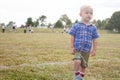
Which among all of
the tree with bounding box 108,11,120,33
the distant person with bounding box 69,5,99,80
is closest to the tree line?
the tree with bounding box 108,11,120,33

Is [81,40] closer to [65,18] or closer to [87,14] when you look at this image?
[87,14]

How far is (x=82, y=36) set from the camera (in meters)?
8.48

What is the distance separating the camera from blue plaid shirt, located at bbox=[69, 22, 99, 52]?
848 cm

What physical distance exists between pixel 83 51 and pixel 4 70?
3.68m

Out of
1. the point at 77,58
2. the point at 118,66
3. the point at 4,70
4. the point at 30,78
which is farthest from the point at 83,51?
the point at 118,66

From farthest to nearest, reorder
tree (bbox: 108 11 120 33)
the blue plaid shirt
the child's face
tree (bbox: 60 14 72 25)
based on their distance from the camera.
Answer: tree (bbox: 60 14 72 25) → tree (bbox: 108 11 120 33) → the blue plaid shirt → the child's face

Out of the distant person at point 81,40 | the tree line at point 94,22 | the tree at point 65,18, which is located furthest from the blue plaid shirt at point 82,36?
the tree at point 65,18

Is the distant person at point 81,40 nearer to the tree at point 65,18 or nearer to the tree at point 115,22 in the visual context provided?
the tree at point 115,22

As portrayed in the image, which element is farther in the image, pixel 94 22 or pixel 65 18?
pixel 65 18

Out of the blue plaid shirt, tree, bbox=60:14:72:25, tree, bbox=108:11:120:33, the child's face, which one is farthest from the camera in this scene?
tree, bbox=60:14:72:25

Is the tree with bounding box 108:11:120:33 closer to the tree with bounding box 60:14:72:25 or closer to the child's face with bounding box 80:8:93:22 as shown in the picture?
the tree with bounding box 60:14:72:25

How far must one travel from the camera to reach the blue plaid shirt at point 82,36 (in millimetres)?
8484

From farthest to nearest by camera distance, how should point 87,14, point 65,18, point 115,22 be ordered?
point 65,18
point 115,22
point 87,14

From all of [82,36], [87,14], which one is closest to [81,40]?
[82,36]
